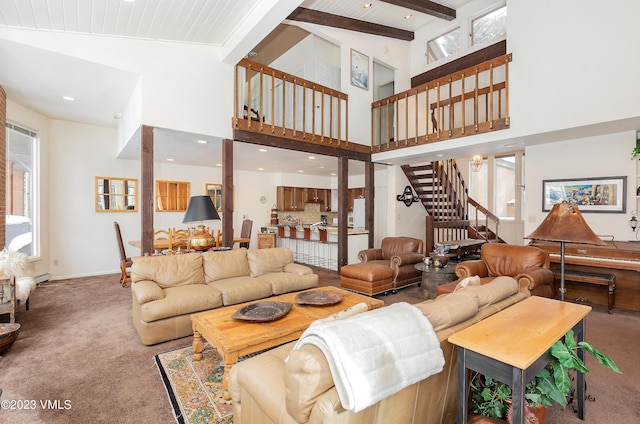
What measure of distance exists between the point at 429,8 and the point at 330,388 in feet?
Answer: 24.7

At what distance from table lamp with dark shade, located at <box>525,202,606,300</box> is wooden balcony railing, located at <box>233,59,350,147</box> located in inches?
158

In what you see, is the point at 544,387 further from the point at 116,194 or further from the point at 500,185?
the point at 500,185

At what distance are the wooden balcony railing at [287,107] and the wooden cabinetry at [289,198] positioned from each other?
138 inches

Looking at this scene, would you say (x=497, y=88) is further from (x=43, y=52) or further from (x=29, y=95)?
(x=29, y=95)

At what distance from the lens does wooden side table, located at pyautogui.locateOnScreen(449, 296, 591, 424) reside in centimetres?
129

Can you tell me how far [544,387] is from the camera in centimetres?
158

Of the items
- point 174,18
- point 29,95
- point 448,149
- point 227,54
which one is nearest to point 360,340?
point 174,18

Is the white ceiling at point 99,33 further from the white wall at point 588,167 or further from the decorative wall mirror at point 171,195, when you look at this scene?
the white wall at point 588,167

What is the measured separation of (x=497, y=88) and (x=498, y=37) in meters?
2.12

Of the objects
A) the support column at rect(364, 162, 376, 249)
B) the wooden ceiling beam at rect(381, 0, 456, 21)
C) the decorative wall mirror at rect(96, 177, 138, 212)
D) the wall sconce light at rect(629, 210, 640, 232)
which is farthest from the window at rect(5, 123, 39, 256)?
the wall sconce light at rect(629, 210, 640, 232)

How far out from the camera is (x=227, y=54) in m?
4.23

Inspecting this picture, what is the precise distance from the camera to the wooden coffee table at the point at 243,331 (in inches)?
84.0

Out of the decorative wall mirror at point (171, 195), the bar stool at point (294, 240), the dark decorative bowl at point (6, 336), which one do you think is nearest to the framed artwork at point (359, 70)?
the bar stool at point (294, 240)

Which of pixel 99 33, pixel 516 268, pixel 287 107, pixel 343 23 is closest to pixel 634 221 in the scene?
pixel 516 268
